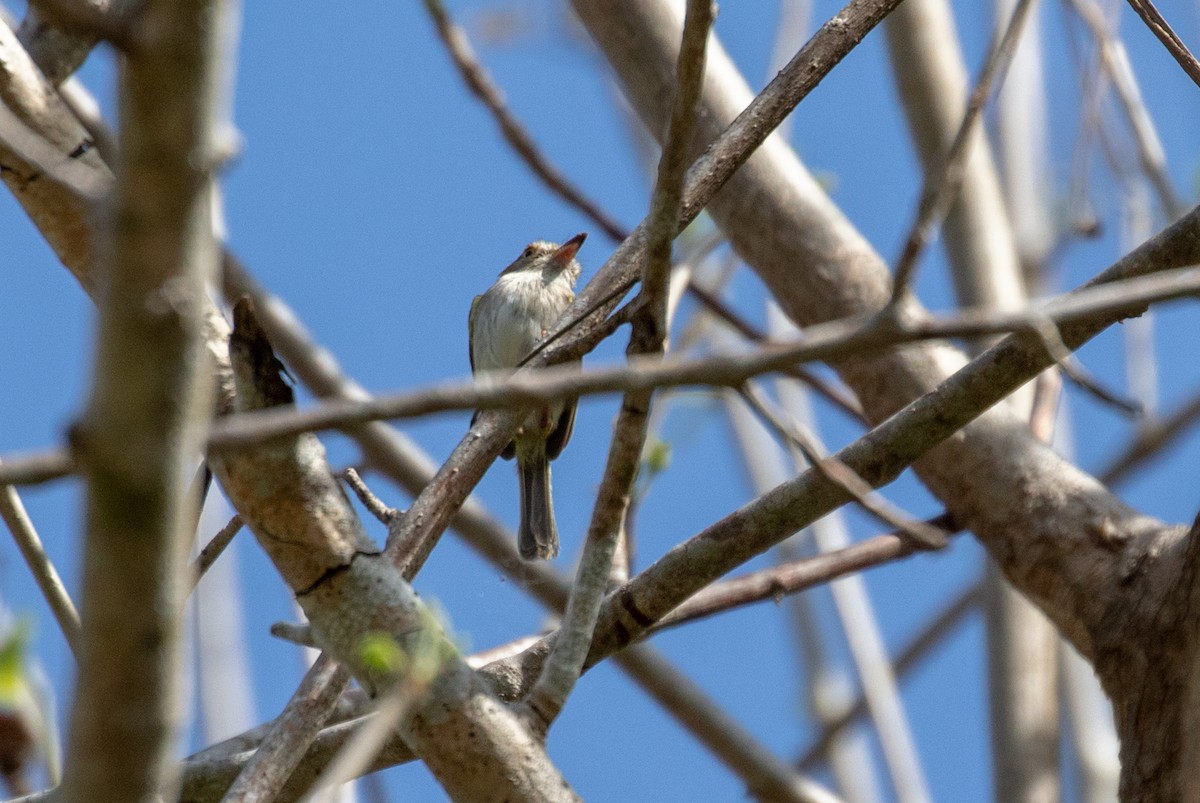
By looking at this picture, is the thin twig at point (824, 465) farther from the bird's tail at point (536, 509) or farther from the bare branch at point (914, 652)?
the bare branch at point (914, 652)

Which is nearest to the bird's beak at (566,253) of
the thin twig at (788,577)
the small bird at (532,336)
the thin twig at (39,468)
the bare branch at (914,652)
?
the small bird at (532,336)

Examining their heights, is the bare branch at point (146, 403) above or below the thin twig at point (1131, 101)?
below

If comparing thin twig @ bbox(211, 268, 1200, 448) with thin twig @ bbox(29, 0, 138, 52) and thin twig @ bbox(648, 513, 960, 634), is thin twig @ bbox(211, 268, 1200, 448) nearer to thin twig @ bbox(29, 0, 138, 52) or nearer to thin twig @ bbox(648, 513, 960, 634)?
thin twig @ bbox(29, 0, 138, 52)

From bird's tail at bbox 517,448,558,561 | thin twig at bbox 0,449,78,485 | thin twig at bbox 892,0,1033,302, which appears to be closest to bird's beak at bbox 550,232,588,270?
bird's tail at bbox 517,448,558,561

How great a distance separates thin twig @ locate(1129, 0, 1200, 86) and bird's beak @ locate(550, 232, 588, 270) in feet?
14.7

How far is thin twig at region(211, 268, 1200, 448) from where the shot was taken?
124 cm

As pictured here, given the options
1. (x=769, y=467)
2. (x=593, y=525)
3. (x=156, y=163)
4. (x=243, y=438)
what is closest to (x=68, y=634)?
(x=593, y=525)

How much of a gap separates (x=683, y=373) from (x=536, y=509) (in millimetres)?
5081

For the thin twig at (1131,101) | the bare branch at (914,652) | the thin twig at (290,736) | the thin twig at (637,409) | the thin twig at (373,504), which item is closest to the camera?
the thin twig at (637,409)

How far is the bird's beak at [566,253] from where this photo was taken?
7.23 meters

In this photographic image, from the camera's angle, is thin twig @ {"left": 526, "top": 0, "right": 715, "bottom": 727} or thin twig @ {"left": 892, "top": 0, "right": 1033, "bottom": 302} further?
thin twig @ {"left": 526, "top": 0, "right": 715, "bottom": 727}

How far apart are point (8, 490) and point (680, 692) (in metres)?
2.68

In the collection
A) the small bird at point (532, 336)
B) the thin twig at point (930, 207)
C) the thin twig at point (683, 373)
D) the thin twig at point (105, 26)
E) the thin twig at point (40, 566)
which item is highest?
the small bird at point (532, 336)

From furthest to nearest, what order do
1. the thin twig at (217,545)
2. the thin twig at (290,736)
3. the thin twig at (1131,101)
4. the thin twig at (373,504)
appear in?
the thin twig at (1131,101) → the thin twig at (373,504) → the thin twig at (217,545) → the thin twig at (290,736)
